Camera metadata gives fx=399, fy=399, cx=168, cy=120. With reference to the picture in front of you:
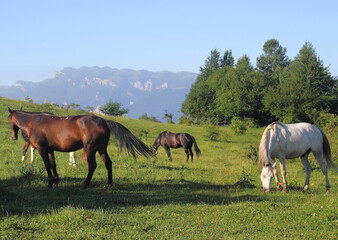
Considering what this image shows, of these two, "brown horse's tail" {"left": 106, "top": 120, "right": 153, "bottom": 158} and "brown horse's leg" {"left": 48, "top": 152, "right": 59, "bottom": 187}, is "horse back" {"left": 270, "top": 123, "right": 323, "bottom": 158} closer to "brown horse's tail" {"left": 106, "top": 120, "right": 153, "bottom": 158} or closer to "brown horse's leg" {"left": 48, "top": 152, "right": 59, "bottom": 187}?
"brown horse's tail" {"left": 106, "top": 120, "right": 153, "bottom": 158}

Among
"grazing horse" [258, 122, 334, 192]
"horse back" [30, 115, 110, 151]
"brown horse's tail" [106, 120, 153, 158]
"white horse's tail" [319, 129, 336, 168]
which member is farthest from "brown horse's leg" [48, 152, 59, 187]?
"white horse's tail" [319, 129, 336, 168]

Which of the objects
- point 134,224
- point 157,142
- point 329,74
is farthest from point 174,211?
point 329,74

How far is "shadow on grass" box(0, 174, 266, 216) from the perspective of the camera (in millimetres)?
8500

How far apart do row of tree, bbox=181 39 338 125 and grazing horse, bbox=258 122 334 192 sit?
103 feet

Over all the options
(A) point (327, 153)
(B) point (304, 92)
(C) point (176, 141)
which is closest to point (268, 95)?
(B) point (304, 92)

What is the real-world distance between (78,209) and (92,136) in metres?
3.22

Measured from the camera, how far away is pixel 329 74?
5981 cm

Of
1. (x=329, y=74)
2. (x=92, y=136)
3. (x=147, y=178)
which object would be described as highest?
(x=329, y=74)

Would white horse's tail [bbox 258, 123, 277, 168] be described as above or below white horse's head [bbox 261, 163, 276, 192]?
above

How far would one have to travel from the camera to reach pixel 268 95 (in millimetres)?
62969

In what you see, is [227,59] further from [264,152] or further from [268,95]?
[264,152]

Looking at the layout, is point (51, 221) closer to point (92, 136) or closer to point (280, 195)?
point (92, 136)

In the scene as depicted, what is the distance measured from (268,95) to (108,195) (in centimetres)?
5603


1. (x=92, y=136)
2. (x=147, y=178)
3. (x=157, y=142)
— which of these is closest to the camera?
(x=92, y=136)
